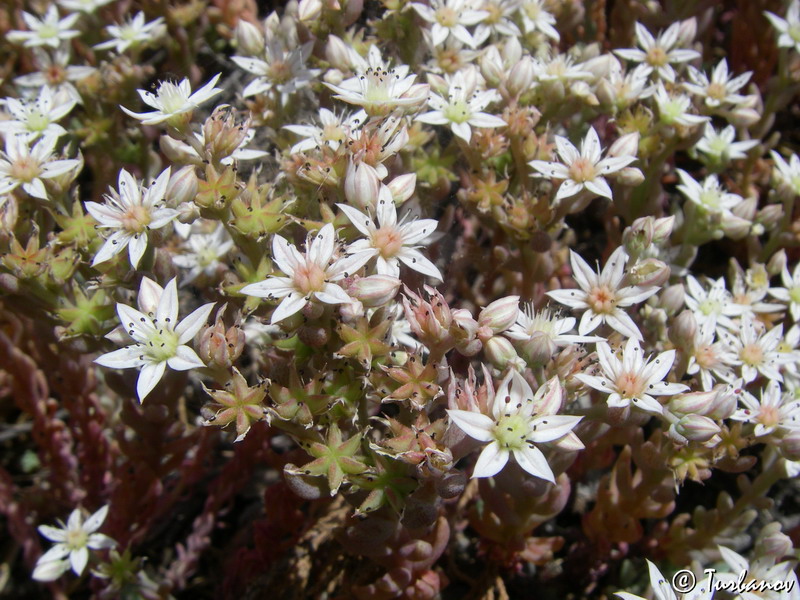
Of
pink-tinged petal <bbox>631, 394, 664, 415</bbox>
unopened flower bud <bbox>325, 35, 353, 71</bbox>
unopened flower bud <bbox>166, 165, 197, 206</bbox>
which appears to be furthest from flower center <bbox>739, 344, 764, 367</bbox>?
unopened flower bud <bbox>166, 165, 197, 206</bbox>

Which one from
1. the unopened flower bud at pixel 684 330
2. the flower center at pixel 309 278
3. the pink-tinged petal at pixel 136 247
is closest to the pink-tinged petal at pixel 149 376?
the pink-tinged petal at pixel 136 247

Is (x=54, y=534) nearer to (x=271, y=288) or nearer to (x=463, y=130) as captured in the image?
(x=271, y=288)

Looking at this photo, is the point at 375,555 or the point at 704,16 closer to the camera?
the point at 375,555

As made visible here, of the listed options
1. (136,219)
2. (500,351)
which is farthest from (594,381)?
(136,219)

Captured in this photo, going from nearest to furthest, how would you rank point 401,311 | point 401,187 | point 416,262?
point 416,262
point 401,187
point 401,311

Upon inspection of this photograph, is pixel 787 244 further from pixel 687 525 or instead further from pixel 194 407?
pixel 194 407

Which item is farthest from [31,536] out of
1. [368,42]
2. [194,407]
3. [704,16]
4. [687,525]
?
[704,16]
